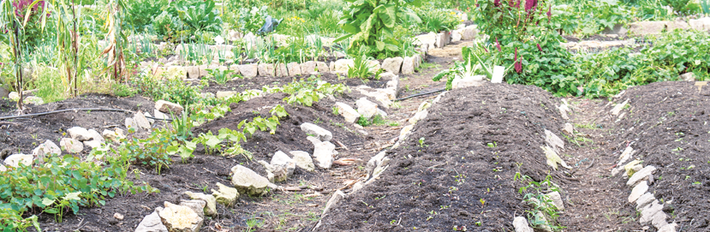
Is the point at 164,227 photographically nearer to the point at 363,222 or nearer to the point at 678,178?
the point at 363,222

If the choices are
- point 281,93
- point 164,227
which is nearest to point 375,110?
point 281,93

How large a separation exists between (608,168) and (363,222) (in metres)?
2.13

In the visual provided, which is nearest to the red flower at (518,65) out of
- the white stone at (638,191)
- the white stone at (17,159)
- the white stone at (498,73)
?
the white stone at (498,73)

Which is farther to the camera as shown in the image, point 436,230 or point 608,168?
point 608,168

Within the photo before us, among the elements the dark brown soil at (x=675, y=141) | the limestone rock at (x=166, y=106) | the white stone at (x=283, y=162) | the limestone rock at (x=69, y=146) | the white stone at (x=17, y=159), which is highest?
the dark brown soil at (x=675, y=141)

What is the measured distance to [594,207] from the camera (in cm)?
338

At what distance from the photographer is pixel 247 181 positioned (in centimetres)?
364

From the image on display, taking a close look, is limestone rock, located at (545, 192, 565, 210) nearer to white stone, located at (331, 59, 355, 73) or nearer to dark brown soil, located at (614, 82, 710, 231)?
dark brown soil, located at (614, 82, 710, 231)

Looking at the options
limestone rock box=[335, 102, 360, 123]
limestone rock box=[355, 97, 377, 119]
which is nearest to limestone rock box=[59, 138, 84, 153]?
limestone rock box=[335, 102, 360, 123]

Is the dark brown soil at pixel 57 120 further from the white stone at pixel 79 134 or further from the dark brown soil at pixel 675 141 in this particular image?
the dark brown soil at pixel 675 141

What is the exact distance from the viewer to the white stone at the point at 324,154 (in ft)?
14.6

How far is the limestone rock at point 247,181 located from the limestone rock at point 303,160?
1.93 feet

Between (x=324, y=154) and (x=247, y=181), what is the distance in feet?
3.29

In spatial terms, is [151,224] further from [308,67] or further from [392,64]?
[392,64]
